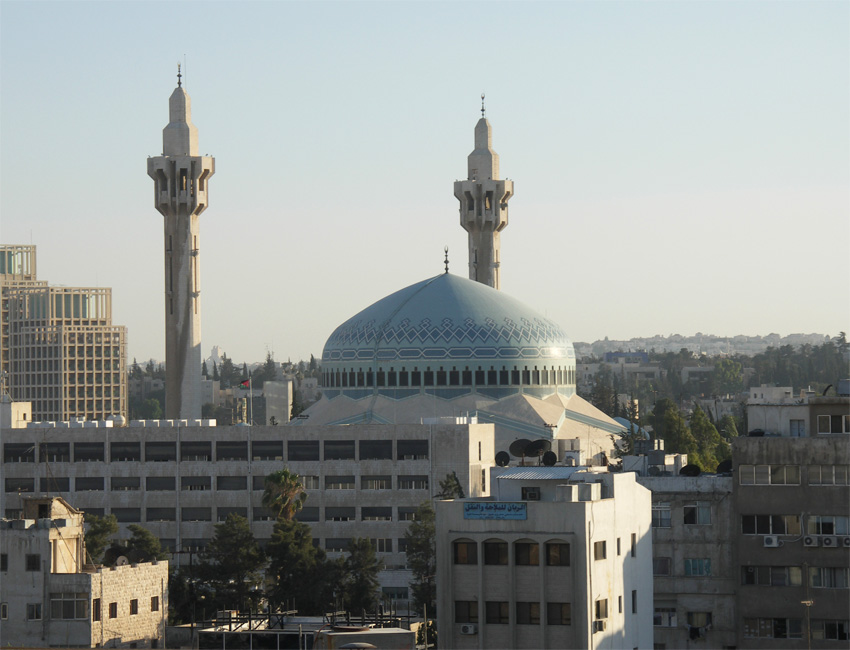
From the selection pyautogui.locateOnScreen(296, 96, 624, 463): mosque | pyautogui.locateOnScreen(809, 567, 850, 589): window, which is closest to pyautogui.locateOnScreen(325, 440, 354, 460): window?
pyautogui.locateOnScreen(296, 96, 624, 463): mosque

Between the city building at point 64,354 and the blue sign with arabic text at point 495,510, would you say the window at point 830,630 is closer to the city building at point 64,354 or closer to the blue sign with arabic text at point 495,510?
the blue sign with arabic text at point 495,510

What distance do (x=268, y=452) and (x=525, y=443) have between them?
12.3m

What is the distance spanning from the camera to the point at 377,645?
151 ft

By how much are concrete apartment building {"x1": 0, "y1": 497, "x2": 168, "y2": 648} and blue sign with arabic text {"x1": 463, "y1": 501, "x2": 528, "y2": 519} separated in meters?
13.6

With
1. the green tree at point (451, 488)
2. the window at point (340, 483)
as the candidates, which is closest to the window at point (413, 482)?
the window at point (340, 483)

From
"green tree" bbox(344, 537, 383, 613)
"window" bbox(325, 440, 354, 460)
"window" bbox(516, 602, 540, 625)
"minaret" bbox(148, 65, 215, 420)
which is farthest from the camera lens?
"minaret" bbox(148, 65, 215, 420)

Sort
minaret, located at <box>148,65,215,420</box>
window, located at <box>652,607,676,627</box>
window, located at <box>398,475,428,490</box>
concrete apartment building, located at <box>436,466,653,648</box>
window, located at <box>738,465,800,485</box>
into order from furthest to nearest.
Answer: minaret, located at <box>148,65,215,420</box>, window, located at <box>398,475,428,490</box>, window, located at <box>652,607,676,627</box>, window, located at <box>738,465,800,485</box>, concrete apartment building, located at <box>436,466,653,648</box>

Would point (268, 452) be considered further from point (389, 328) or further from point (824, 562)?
point (824, 562)

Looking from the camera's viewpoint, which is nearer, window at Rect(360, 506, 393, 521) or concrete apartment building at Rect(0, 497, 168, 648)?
concrete apartment building at Rect(0, 497, 168, 648)

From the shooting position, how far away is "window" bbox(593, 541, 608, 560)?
4294 cm

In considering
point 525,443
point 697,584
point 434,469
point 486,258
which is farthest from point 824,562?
point 486,258

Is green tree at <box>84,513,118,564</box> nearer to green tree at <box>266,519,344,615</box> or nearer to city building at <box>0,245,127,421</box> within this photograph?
green tree at <box>266,519,344,615</box>

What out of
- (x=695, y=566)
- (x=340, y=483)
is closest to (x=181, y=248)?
(x=340, y=483)

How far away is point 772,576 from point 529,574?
996cm
